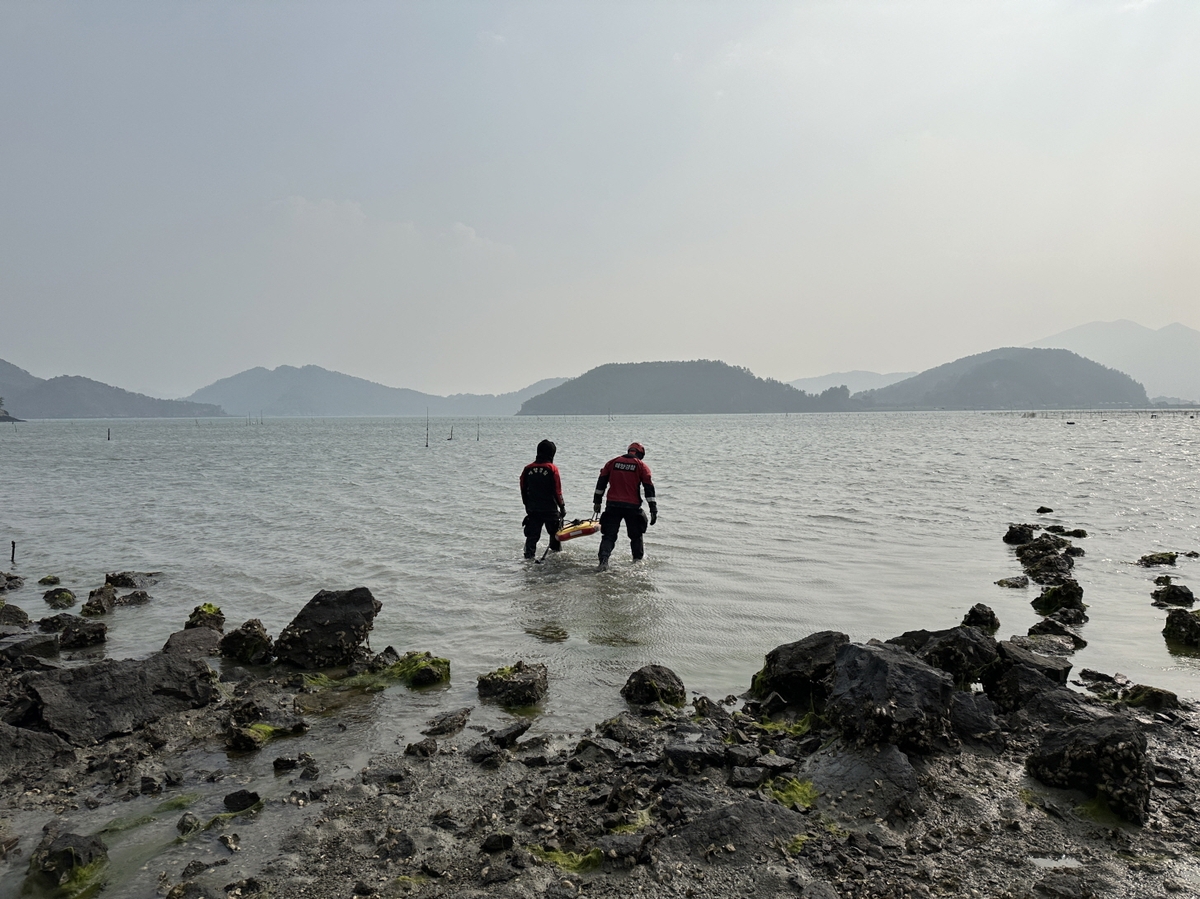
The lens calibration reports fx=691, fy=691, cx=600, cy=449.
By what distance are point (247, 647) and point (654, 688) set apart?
4.91m

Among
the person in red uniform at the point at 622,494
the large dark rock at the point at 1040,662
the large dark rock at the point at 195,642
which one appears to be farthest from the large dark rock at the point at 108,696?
the large dark rock at the point at 1040,662

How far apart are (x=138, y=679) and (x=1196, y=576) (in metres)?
15.8

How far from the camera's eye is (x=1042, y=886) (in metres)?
3.79

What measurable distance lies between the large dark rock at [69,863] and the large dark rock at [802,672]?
17.4ft

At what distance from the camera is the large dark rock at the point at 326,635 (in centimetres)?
781

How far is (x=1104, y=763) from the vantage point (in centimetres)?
468

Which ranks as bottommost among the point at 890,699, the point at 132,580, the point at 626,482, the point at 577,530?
the point at 132,580

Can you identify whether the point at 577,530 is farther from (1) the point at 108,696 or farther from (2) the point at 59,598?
(1) the point at 108,696

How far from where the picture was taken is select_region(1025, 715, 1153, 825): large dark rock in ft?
14.8

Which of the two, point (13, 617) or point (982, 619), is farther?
point (13, 617)

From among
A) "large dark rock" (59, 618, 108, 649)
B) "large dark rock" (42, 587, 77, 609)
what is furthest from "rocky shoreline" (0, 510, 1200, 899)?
"large dark rock" (42, 587, 77, 609)

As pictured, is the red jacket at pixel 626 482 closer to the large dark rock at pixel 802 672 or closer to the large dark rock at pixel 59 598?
the large dark rock at pixel 802 672

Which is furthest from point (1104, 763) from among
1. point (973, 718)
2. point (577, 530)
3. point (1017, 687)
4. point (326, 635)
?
point (577, 530)

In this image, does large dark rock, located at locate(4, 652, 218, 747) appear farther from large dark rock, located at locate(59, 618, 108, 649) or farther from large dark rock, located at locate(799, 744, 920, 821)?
large dark rock, located at locate(799, 744, 920, 821)
